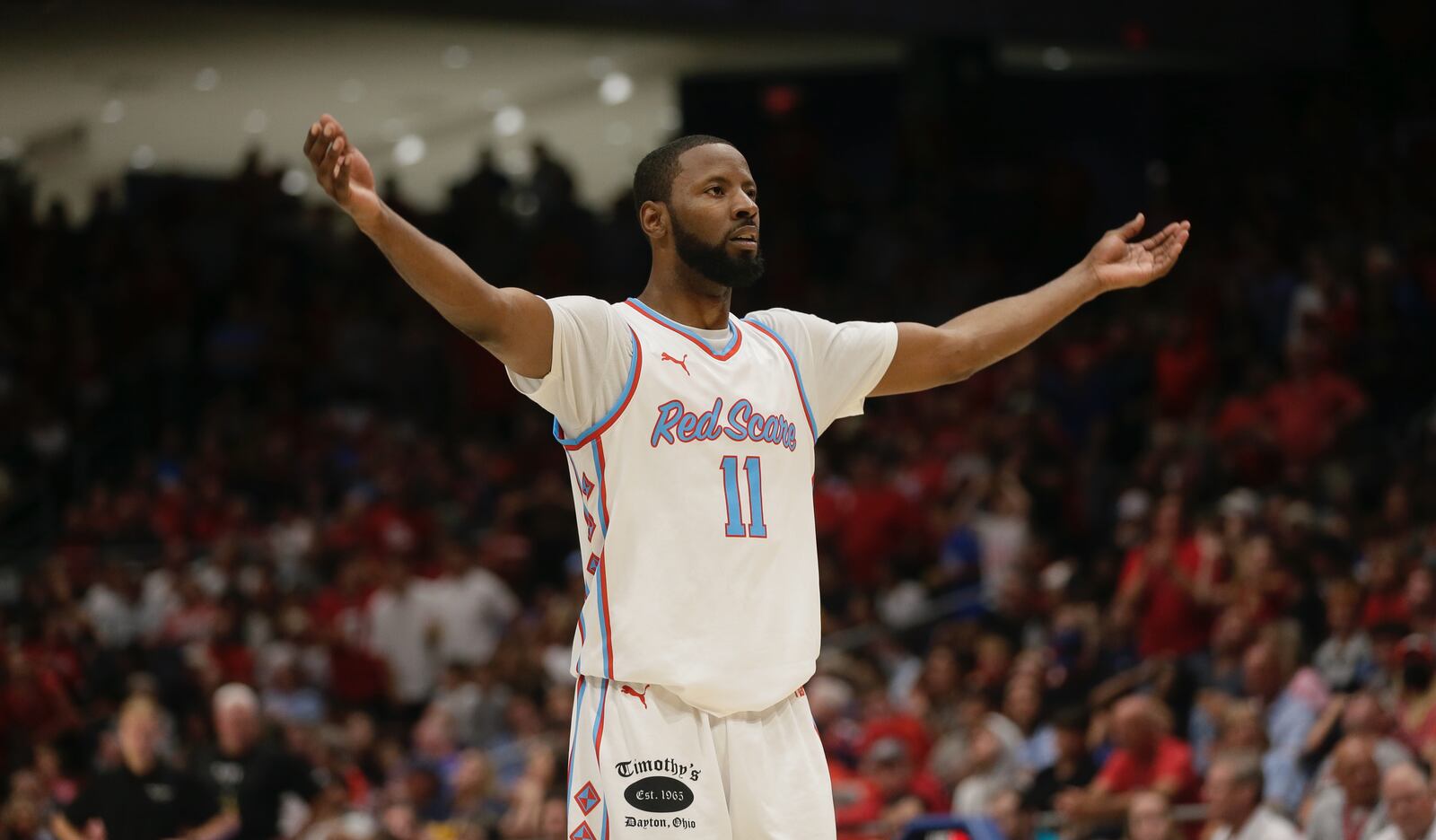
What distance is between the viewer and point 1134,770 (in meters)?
8.62

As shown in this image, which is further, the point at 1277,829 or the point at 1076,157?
the point at 1076,157

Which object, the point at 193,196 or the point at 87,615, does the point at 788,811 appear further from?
the point at 193,196

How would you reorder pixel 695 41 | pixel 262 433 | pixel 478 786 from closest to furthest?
1. pixel 478 786
2. pixel 262 433
3. pixel 695 41

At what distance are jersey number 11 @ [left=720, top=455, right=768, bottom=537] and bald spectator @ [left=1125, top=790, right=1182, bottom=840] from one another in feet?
13.8

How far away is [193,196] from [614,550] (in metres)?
15.0

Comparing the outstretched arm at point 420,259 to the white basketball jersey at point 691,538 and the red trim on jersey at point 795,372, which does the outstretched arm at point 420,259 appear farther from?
the red trim on jersey at point 795,372

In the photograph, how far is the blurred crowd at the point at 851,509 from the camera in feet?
30.2

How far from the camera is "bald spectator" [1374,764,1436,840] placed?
693cm

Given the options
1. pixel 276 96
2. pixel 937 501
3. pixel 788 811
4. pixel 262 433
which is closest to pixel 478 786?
pixel 937 501

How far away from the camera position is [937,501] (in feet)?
44.3

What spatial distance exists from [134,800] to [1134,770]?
4.71 m

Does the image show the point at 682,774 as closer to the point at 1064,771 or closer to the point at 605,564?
the point at 605,564

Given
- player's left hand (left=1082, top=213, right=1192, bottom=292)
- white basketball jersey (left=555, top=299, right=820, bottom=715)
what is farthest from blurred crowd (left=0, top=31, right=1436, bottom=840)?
white basketball jersey (left=555, top=299, right=820, bottom=715)

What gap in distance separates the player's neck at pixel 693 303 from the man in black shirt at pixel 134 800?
5.92 meters
